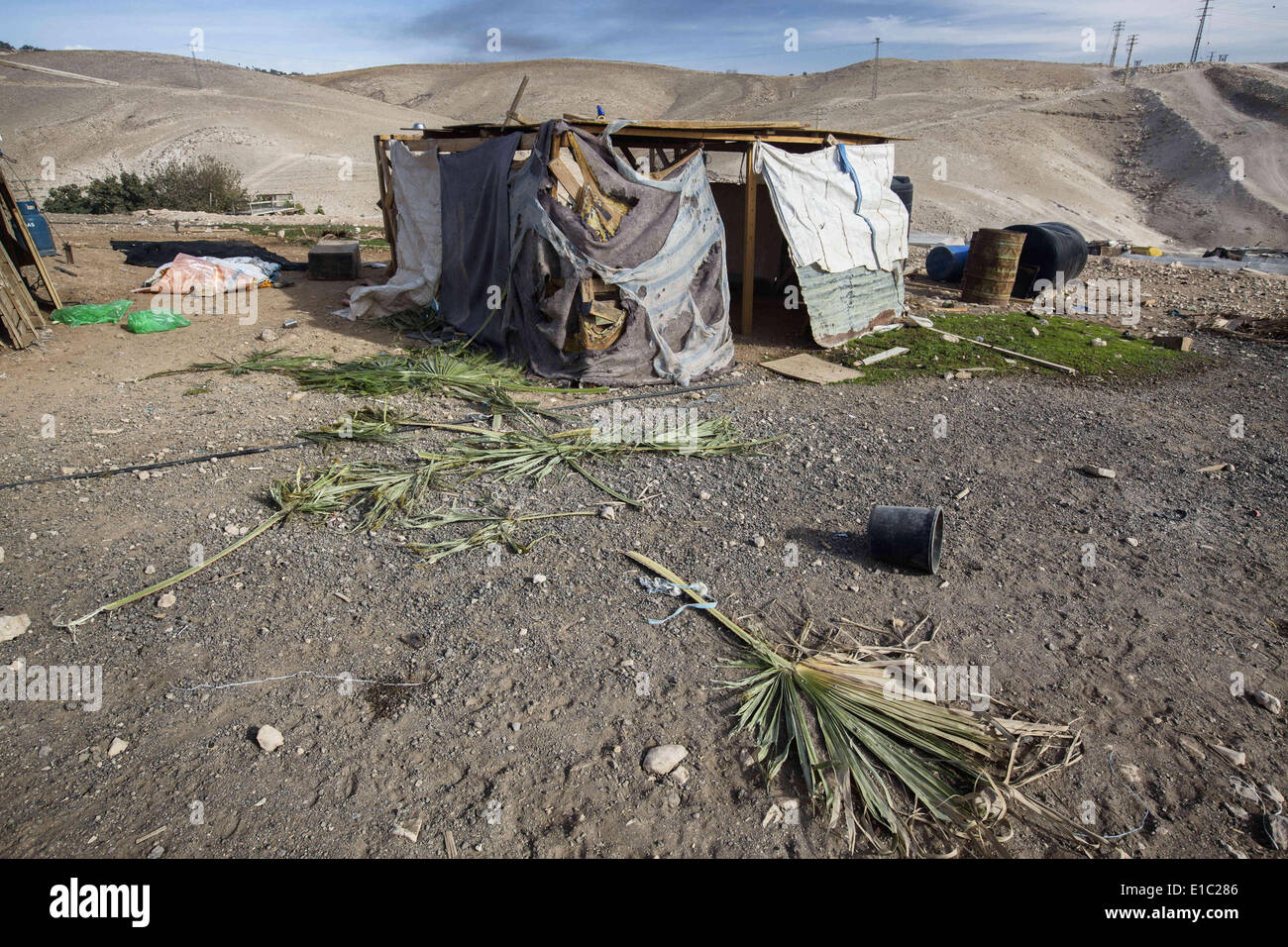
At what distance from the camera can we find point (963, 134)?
2858 cm

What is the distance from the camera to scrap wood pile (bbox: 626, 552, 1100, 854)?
8.54 ft

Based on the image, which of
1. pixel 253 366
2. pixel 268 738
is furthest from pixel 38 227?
pixel 268 738

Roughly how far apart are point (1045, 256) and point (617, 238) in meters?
7.86

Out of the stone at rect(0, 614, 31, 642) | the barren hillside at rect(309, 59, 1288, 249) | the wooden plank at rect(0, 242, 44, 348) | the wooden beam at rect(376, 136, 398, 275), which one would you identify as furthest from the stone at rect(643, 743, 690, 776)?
the barren hillside at rect(309, 59, 1288, 249)

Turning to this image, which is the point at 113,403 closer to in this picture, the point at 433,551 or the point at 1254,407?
the point at 433,551

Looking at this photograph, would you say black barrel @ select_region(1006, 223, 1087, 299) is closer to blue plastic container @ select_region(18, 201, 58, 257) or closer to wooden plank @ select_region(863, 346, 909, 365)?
wooden plank @ select_region(863, 346, 909, 365)

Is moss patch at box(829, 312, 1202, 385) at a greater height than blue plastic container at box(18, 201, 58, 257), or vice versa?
blue plastic container at box(18, 201, 58, 257)

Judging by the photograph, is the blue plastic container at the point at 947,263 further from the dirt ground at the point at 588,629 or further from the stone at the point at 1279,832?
the stone at the point at 1279,832

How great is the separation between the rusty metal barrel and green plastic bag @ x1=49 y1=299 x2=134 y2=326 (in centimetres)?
1159

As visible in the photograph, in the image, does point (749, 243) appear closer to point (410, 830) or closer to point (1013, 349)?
point (1013, 349)

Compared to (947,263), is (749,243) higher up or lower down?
higher up
